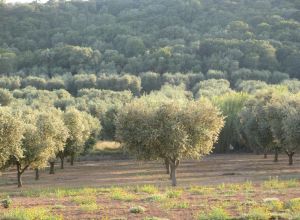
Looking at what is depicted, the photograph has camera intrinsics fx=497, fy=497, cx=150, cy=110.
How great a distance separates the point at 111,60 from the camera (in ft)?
580

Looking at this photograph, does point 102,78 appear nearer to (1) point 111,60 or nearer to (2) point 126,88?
(2) point 126,88

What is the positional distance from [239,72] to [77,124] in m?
86.0

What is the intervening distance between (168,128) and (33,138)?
642 inches

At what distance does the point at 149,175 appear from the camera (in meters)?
63.4

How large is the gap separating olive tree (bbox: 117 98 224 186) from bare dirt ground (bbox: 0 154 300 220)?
3415mm

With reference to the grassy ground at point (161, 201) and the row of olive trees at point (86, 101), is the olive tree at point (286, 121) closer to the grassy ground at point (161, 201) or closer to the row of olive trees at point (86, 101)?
the grassy ground at point (161, 201)

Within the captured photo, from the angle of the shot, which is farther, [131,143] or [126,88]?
[126,88]

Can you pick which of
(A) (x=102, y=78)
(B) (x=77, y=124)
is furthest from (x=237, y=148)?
(A) (x=102, y=78)

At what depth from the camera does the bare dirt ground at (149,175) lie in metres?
54.5

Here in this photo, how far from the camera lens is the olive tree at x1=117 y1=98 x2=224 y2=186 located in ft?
158

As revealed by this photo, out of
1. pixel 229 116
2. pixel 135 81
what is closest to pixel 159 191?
pixel 229 116

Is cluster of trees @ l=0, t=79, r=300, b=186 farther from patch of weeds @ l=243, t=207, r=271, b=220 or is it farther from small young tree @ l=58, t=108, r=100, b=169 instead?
patch of weeds @ l=243, t=207, r=271, b=220

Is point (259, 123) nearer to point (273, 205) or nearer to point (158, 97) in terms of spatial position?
point (158, 97)

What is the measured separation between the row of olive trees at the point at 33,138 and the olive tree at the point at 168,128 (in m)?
10.3
